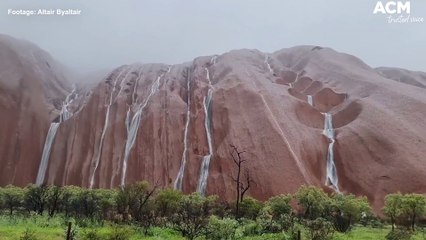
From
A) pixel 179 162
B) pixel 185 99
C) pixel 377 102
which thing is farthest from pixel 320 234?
pixel 185 99

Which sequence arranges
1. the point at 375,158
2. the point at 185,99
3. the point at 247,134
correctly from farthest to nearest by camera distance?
the point at 185,99 → the point at 247,134 → the point at 375,158

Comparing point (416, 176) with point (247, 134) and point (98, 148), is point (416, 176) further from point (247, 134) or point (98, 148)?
point (98, 148)

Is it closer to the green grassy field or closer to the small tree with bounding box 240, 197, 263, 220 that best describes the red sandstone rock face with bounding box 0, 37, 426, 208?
the small tree with bounding box 240, 197, 263, 220

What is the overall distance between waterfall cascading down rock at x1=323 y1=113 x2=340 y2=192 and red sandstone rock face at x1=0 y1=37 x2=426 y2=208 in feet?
1.84

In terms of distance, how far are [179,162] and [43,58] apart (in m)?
44.8

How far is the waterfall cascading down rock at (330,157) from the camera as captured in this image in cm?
4797

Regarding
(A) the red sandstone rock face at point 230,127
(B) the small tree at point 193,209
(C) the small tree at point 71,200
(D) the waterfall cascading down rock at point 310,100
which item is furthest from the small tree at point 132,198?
(D) the waterfall cascading down rock at point 310,100

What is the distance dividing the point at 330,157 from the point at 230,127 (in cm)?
1262

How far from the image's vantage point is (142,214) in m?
33.0

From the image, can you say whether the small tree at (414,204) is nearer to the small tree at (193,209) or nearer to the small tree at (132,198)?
the small tree at (193,209)

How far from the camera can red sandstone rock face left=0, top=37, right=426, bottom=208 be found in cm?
4731

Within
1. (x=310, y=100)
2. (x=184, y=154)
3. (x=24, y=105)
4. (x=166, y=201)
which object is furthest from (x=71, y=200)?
(x=310, y=100)

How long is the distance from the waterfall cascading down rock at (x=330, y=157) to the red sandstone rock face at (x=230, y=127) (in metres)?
0.56

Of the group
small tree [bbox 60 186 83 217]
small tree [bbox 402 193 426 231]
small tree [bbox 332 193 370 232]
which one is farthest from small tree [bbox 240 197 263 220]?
small tree [bbox 60 186 83 217]
